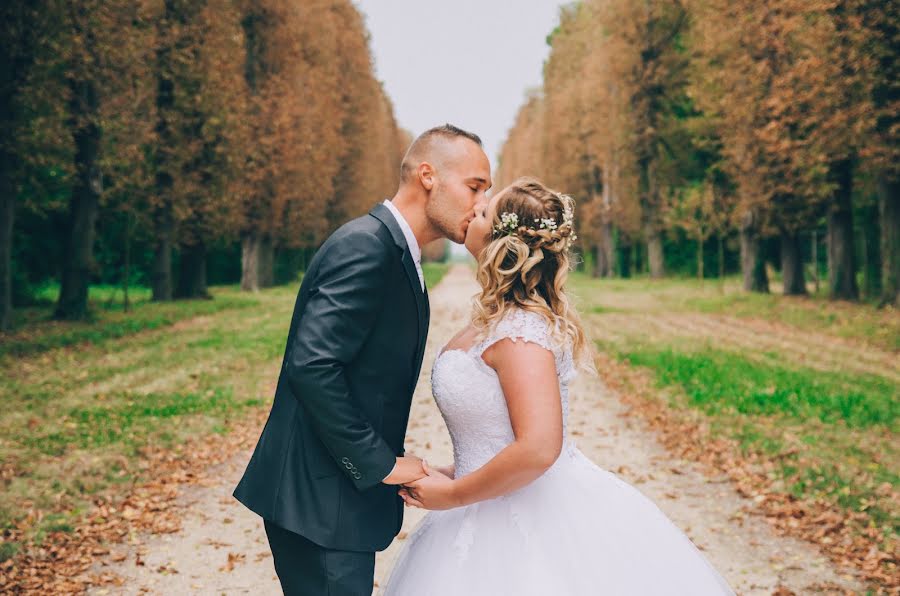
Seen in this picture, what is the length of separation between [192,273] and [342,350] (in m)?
26.6

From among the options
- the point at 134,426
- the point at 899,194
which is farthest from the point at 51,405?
the point at 899,194

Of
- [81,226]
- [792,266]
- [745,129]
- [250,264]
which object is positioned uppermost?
[745,129]

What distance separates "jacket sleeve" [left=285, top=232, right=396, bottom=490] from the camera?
2.46 meters

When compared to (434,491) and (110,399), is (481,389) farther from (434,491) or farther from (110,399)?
(110,399)

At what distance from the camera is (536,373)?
Result: 2557 mm

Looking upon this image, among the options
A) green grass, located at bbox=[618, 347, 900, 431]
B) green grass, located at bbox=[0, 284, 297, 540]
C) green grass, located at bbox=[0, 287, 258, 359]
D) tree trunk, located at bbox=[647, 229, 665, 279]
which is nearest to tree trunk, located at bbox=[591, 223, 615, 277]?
tree trunk, located at bbox=[647, 229, 665, 279]

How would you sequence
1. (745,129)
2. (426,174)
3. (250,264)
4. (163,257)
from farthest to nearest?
(250,264), (163,257), (745,129), (426,174)

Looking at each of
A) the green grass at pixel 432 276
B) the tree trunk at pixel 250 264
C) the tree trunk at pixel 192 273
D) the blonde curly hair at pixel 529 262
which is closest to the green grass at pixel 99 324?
the tree trunk at pixel 192 273

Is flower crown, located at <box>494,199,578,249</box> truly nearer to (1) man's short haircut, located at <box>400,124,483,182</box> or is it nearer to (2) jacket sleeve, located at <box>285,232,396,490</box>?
(1) man's short haircut, located at <box>400,124,483,182</box>

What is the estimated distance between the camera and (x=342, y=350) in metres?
2.48

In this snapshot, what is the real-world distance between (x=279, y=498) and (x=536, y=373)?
972 mm

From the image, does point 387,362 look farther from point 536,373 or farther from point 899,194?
point 899,194

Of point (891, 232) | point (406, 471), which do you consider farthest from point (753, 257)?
point (406, 471)

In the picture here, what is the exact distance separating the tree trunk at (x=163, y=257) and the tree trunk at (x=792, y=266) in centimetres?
2038
